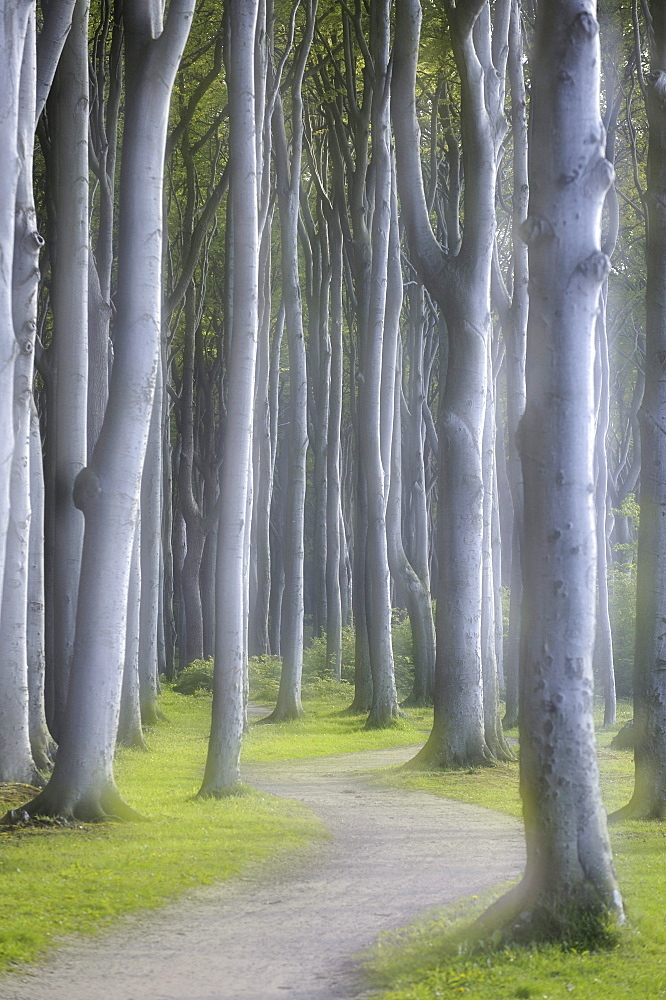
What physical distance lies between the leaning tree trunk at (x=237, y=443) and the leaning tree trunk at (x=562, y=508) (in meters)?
5.21

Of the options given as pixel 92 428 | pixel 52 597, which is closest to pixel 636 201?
pixel 92 428

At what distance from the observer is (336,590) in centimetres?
2527

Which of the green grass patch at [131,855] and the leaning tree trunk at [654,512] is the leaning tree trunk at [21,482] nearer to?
the green grass patch at [131,855]

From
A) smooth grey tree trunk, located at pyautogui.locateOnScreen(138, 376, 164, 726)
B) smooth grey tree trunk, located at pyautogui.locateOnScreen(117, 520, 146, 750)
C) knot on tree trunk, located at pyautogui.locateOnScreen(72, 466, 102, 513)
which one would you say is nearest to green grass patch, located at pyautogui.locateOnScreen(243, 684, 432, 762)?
smooth grey tree trunk, located at pyautogui.locateOnScreen(117, 520, 146, 750)

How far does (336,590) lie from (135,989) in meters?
20.1

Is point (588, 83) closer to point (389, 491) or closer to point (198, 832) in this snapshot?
point (198, 832)

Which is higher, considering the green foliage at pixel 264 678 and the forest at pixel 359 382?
the forest at pixel 359 382

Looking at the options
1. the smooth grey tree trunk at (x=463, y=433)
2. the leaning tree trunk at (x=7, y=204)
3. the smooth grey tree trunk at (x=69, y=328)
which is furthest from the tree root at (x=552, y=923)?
the smooth grey tree trunk at (x=69, y=328)

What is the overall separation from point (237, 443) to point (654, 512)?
13.0 ft

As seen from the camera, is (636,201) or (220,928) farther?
(636,201)

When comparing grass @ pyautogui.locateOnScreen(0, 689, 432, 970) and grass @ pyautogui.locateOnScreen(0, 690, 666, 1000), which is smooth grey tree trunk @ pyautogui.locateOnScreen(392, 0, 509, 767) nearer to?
grass @ pyautogui.locateOnScreen(0, 690, 666, 1000)

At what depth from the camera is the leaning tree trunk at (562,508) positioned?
18.0 feet

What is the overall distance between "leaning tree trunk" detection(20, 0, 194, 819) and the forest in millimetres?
26

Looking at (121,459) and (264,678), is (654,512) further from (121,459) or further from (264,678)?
(264,678)
